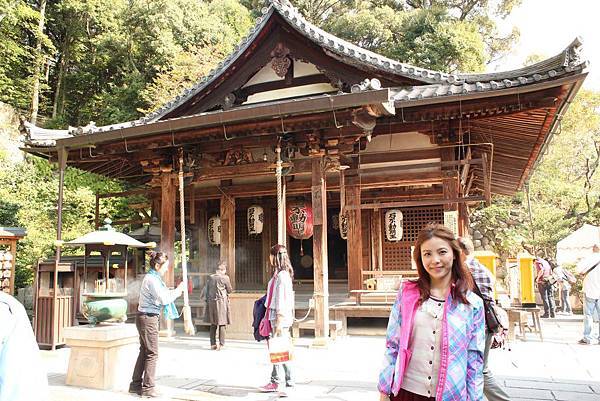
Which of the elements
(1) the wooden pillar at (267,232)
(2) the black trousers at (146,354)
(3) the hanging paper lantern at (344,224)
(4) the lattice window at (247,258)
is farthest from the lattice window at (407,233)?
(2) the black trousers at (146,354)

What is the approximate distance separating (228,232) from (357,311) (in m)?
4.23

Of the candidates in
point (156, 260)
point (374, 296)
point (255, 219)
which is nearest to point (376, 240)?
point (374, 296)

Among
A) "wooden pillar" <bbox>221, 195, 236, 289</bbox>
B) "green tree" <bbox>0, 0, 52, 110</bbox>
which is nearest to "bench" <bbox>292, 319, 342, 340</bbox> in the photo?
"wooden pillar" <bbox>221, 195, 236, 289</bbox>

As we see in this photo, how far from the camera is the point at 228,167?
33.1 ft

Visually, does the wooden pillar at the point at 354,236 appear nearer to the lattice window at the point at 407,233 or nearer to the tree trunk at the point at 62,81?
the lattice window at the point at 407,233

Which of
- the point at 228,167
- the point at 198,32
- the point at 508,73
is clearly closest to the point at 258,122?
the point at 228,167

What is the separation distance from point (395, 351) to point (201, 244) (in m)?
11.8

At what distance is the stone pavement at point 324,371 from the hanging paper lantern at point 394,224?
108 inches

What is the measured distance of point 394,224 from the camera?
11.3 m

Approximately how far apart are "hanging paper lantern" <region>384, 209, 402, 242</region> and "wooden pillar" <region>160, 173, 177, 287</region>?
503 cm

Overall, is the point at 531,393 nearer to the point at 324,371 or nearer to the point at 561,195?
the point at 324,371

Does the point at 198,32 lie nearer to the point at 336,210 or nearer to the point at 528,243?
the point at 336,210

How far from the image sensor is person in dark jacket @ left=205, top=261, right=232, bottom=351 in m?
8.82

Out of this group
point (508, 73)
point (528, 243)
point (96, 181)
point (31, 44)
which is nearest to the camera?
point (508, 73)
